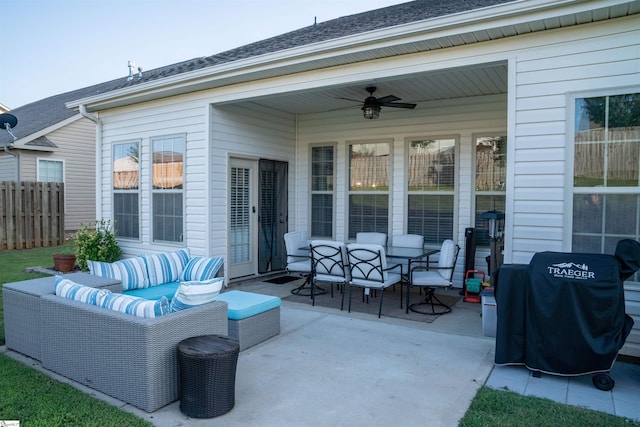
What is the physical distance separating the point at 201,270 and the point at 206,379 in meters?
2.49

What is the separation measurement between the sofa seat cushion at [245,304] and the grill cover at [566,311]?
213 cm

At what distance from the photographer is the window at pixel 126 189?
7.57 m

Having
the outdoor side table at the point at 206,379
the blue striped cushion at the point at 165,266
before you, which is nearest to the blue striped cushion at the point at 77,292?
the outdoor side table at the point at 206,379

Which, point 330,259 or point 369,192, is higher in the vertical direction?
point 369,192

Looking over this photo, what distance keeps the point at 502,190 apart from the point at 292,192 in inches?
145

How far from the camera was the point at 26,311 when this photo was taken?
3625 millimetres

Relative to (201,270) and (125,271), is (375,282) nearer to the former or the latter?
(201,270)

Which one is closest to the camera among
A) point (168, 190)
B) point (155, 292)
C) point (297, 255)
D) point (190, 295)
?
point (190, 295)

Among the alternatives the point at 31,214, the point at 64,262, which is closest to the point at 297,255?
the point at 64,262

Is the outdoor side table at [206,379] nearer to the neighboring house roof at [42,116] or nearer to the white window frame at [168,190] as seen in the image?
the white window frame at [168,190]

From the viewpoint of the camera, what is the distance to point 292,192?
313 inches

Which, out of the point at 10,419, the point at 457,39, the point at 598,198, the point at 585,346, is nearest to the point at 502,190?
the point at 598,198

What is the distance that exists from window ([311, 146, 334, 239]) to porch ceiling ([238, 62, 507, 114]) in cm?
84

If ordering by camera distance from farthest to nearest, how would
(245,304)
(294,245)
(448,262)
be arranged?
1. (294,245)
2. (448,262)
3. (245,304)
